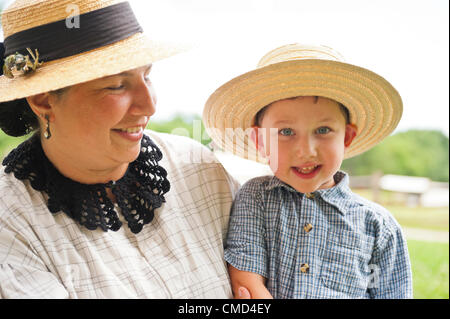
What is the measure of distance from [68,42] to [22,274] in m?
0.72

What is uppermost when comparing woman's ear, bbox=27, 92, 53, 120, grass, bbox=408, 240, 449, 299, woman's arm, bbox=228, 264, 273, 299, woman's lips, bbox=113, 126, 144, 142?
woman's ear, bbox=27, 92, 53, 120

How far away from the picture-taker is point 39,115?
162 centimetres

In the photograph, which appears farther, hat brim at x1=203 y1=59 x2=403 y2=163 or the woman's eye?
hat brim at x1=203 y1=59 x2=403 y2=163

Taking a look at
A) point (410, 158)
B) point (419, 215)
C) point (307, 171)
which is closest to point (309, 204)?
point (307, 171)

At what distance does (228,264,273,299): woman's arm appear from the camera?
174cm

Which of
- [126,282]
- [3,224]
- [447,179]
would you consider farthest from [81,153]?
[447,179]

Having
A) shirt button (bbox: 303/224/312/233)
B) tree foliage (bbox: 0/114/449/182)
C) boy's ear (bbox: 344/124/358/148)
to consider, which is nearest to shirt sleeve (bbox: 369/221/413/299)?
shirt button (bbox: 303/224/312/233)

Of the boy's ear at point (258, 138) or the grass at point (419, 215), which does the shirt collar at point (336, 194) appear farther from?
the grass at point (419, 215)

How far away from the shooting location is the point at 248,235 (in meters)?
1.83

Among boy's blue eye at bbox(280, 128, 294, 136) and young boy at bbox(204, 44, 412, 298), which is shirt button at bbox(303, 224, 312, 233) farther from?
boy's blue eye at bbox(280, 128, 294, 136)

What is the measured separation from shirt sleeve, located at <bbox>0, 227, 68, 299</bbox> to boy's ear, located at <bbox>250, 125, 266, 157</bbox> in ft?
3.04

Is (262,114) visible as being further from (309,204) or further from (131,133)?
(131,133)

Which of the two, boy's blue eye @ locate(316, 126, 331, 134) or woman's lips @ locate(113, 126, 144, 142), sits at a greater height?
woman's lips @ locate(113, 126, 144, 142)

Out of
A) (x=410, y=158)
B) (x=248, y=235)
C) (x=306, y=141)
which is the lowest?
(x=410, y=158)
